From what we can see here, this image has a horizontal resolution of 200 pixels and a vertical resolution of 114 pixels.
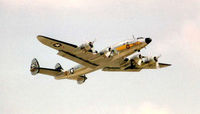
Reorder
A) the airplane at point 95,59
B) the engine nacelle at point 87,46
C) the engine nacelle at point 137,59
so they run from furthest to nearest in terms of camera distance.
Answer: the engine nacelle at point 137,59 < the airplane at point 95,59 < the engine nacelle at point 87,46

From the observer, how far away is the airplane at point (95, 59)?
37375mm

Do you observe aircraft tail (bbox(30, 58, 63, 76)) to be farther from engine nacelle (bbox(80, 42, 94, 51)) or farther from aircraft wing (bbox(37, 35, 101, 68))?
engine nacelle (bbox(80, 42, 94, 51))

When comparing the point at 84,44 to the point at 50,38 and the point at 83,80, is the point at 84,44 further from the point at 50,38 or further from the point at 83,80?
the point at 83,80

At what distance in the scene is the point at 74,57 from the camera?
39.5 meters

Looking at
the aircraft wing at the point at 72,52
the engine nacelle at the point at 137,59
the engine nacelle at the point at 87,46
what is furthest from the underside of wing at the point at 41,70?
the engine nacelle at the point at 137,59

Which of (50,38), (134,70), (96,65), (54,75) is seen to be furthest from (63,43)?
(134,70)

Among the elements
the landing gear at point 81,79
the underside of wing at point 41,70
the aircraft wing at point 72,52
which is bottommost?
the landing gear at point 81,79

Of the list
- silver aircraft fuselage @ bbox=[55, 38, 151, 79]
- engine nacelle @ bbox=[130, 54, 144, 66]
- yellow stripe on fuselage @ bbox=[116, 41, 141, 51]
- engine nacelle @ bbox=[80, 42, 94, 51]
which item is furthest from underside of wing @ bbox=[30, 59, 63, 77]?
yellow stripe on fuselage @ bbox=[116, 41, 141, 51]

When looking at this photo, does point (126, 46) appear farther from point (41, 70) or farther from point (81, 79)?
point (41, 70)

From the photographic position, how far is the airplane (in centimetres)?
3738

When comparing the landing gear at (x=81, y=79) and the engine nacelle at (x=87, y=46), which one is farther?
the landing gear at (x=81, y=79)

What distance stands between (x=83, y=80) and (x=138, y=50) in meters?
10.8

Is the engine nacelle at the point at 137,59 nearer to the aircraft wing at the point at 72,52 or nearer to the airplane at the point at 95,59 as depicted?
the airplane at the point at 95,59

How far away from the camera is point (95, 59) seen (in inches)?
1560
